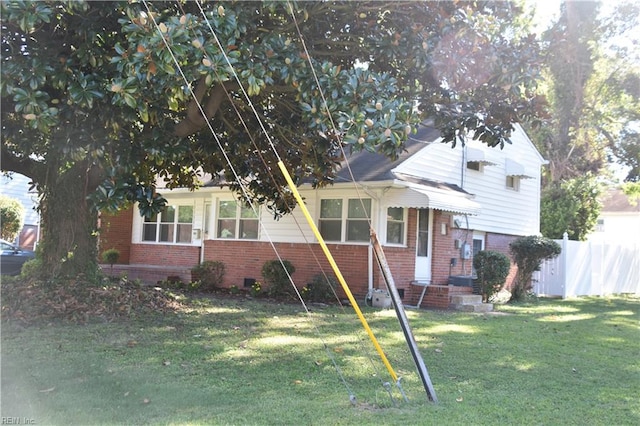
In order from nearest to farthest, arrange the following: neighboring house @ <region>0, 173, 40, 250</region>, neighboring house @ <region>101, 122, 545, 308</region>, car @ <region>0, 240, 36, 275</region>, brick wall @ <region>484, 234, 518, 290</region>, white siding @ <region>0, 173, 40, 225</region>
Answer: neighboring house @ <region>101, 122, 545, 308</region> → car @ <region>0, 240, 36, 275</region> → brick wall @ <region>484, 234, 518, 290</region> → neighboring house @ <region>0, 173, 40, 250</region> → white siding @ <region>0, 173, 40, 225</region>

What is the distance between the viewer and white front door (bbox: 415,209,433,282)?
15172 mm

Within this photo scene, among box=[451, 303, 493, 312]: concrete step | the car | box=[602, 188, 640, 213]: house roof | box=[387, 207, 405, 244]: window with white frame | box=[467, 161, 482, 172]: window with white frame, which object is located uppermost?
box=[602, 188, 640, 213]: house roof

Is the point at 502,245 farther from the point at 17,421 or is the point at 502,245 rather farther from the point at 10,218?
the point at 10,218

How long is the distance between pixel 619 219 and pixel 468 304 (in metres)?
34.2

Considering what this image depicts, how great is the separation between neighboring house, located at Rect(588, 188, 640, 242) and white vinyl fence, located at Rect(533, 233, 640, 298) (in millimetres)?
21028

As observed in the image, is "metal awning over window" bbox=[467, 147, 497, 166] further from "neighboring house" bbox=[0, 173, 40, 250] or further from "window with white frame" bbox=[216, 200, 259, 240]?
"neighboring house" bbox=[0, 173, 40, 250]

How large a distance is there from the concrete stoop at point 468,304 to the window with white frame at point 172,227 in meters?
8.72

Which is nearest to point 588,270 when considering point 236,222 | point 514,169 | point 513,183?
point 513,183

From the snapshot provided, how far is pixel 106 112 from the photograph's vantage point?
7.64 meters

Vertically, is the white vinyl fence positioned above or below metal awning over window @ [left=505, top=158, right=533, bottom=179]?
below

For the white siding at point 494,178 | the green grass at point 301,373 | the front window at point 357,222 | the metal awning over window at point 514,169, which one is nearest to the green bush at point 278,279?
the front window at point 357,222

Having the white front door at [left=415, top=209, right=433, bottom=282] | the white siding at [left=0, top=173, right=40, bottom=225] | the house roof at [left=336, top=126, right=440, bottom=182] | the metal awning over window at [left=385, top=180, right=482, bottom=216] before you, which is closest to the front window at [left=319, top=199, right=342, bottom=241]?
the house roof at [left=336, top=126, right=440, bottom=182]

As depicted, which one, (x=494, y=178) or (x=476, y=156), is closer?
(x=476, y=156)

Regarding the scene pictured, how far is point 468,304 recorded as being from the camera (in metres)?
14.2
